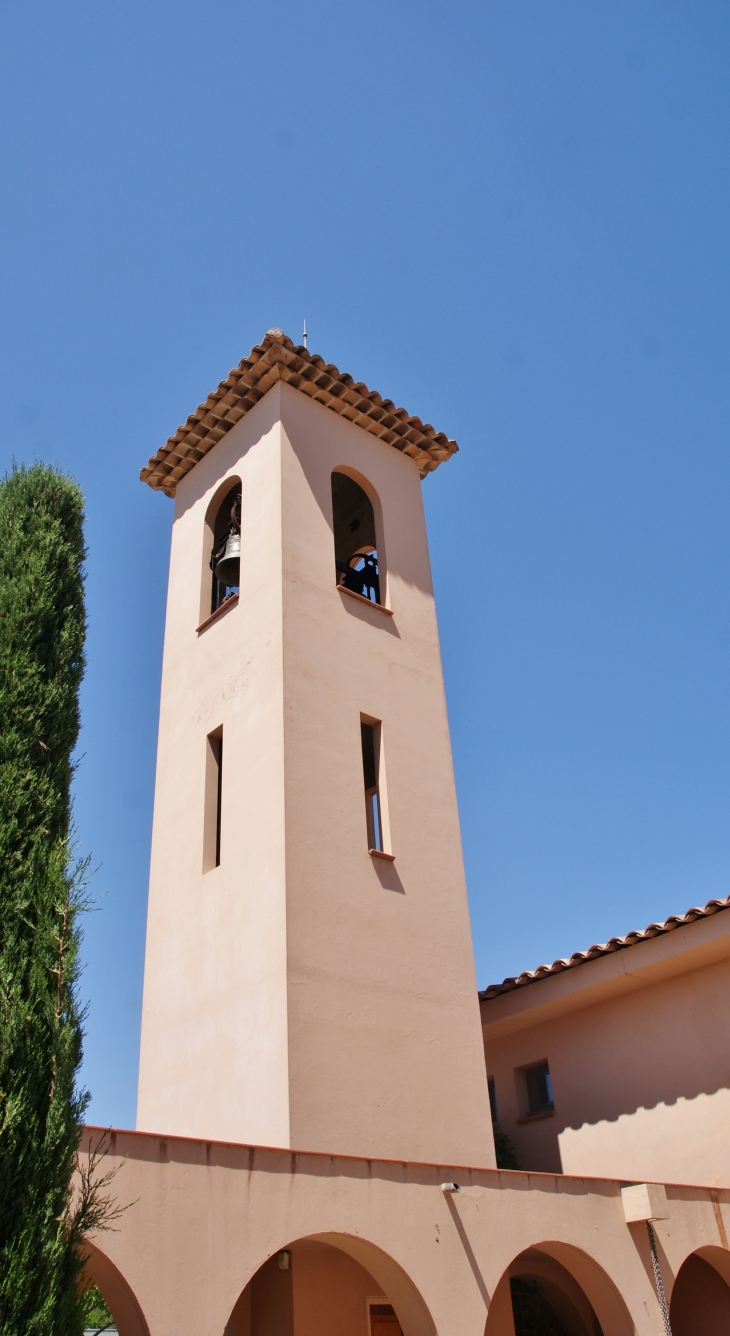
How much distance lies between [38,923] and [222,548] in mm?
8580

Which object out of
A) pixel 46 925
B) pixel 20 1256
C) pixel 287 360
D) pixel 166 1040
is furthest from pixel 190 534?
pixel 20 1256

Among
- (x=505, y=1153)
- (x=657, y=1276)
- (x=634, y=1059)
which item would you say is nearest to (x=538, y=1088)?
(x=505, y=1153)

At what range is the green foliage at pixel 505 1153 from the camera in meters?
13.4

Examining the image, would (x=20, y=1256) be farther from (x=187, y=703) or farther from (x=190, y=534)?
(x=190, y=534)

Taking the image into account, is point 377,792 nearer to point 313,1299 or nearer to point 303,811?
point 303,811

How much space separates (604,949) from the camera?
40.1 ft

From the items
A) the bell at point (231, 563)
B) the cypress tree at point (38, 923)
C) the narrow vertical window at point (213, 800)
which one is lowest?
the cypress tree at point (38, 923)

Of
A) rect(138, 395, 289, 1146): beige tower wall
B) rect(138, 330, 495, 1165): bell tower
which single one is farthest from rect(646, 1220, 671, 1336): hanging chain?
rect(138, 395, 289, 1146): beige tower wall

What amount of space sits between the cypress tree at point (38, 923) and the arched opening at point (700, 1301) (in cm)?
811

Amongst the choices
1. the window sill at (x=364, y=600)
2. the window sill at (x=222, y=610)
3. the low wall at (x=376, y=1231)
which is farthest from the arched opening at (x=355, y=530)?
the low wall at (x=376, y=1231)

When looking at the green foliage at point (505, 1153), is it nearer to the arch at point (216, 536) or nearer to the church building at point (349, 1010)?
the church building at point (349, 1010)

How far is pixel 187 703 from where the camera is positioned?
12750 mm

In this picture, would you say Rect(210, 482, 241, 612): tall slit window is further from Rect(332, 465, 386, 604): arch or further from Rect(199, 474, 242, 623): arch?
Rect(332, 465, 386, 604): arch

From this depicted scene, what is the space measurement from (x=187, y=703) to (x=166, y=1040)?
3.95 metres
